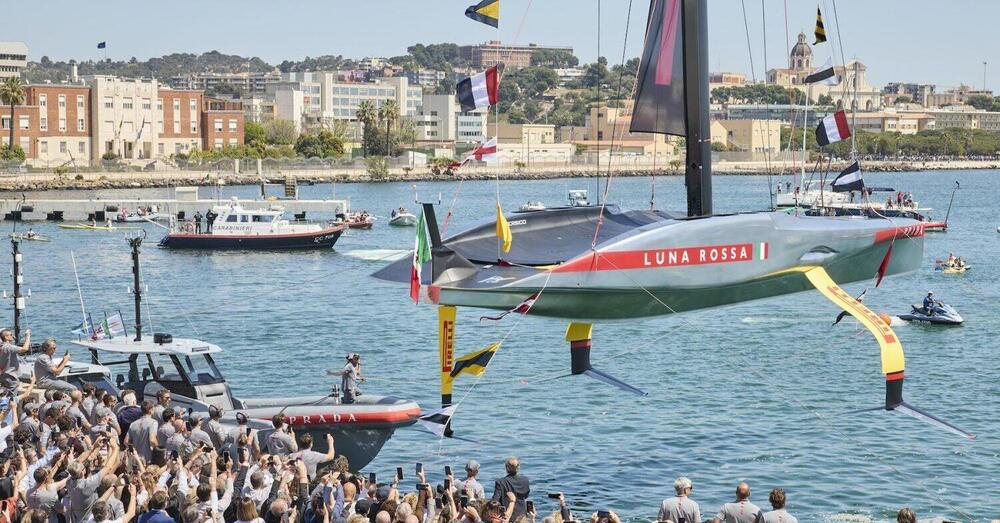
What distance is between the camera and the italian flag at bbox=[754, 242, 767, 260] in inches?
746

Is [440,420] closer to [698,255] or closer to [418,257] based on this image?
[418,257]

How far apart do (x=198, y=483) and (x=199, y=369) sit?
9.83m

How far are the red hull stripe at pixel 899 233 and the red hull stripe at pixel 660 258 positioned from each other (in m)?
2.50

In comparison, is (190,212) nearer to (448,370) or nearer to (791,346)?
(791,346)

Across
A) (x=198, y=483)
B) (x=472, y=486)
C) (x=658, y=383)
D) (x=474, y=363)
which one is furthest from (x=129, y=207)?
(x=472, y=486)

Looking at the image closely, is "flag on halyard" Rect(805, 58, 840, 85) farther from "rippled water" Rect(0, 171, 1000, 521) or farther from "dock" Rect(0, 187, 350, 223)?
"dock" Rect(0, 187, 350, 223)

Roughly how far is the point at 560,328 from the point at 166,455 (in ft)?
127

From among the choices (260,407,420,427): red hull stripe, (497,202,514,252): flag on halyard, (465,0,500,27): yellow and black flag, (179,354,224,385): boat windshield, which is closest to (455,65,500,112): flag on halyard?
(465,0,500,27): yellow and black flag

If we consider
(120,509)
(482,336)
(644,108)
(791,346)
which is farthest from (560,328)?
(120,509)

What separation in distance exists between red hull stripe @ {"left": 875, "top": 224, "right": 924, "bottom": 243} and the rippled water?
3.97 meters

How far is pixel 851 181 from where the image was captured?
25.5 meters

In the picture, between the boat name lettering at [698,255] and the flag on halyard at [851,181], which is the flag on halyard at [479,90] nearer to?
the boat name lettering at [698,255]

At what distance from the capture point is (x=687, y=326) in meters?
55.7

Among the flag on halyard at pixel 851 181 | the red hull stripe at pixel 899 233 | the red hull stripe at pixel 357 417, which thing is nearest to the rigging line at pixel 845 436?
the red hull stripe at pixel 899 233
